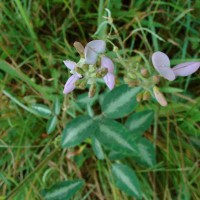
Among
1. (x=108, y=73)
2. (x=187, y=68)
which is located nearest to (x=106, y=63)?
(x=108, y=73)

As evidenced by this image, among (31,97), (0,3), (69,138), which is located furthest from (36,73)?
(69,138)

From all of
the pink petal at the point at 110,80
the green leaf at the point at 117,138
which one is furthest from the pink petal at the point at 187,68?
the green leaf at the point at 117,138

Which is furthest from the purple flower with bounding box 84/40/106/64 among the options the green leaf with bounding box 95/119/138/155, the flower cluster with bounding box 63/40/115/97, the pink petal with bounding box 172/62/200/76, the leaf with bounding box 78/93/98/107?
the leaf with bounding box 78/93/98/107

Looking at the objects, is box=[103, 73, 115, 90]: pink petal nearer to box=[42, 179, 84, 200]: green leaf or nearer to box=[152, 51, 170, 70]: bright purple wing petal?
box=[152, 51, 170, 70]: bright purple wing petal

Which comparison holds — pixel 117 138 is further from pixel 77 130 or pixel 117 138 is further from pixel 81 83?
pixel 81 83

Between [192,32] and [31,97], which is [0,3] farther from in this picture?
[192,32]

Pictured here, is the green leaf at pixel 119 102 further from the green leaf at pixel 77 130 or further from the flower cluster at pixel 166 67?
the flower cluster at pixel 166 67
